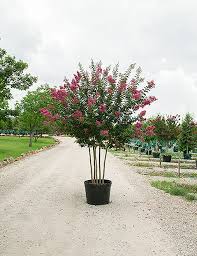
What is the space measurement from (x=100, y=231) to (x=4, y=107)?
67.9 feet

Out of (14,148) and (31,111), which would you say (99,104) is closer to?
(14,148)

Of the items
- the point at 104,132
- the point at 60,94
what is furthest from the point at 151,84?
the point at 60,94

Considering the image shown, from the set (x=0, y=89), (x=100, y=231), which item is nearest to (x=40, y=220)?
(x=100, y=231)

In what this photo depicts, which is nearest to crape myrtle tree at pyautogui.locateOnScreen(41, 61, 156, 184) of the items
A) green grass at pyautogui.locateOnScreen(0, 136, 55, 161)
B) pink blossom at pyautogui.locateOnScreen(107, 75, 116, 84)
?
pink blossom at pyautogui.locateOnScreen(107, 75, 116, 84)

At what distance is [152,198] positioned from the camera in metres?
11.2

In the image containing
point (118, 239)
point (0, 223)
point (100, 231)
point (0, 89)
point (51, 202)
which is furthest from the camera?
point (0, 89)

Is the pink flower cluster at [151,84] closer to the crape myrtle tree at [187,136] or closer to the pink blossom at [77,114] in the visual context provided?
the pink blossom at [77,114]

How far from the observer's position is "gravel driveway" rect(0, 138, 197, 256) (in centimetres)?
629

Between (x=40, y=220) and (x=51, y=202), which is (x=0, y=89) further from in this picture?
(x=40, y=220)

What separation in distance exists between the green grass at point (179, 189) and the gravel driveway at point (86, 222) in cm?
50

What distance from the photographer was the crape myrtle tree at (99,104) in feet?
33.8

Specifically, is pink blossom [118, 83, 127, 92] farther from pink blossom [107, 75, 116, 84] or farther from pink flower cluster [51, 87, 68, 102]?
pink flower cluster [51, 87, 68, 102]

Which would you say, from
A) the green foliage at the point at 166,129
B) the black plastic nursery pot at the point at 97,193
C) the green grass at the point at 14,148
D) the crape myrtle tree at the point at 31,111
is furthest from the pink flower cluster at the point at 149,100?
the crape myrtle tree at the point at 31,111

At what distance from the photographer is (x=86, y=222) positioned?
8.03 meters
